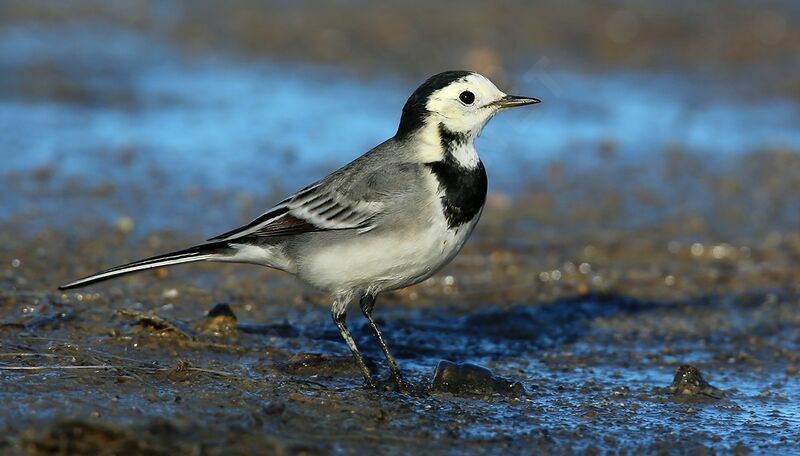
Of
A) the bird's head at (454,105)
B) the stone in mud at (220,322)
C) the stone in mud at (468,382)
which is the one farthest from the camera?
the stone in mud at (220,322)

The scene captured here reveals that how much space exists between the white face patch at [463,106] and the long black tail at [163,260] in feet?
4.97

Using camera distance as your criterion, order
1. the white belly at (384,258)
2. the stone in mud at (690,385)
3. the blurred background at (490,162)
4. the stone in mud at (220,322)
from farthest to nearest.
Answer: the blurred background at (490,162) → the stone in mud at (220,322) → the stone in mud at (690,385) → the white belly at (384,258)

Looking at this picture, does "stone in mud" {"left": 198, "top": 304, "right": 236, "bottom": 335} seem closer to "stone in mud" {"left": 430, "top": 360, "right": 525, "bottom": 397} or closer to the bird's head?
"stone in mud" {"left": 430, "top": 360, "right": 525, "bottom": 397}

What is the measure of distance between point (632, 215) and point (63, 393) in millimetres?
6253

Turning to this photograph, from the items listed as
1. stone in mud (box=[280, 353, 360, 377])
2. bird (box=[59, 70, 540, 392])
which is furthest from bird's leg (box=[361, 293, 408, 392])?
stone in mud (box=[280, 353, 360, 377])

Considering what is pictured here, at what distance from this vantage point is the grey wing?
6.88 meters

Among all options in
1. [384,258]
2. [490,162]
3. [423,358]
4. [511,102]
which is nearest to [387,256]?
[384,258]

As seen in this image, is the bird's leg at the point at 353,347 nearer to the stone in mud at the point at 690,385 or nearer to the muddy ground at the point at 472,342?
the muddy ground at the point at 472,342

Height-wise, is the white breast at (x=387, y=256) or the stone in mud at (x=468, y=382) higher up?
the white breast at (x=387, y=256)

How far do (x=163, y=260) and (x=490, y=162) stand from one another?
5.89 meters

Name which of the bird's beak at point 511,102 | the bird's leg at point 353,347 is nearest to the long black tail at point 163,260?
the bird's leg at point 353,347

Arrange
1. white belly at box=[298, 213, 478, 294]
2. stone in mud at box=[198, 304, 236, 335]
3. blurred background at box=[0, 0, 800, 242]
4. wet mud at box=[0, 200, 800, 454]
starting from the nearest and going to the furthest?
1. wet mud at box=[0, 200, 800, 454]
2. white belly at box=[298, 213, 478, 294]
3. stone in mud at box=[198, 304, 236, 335]
4. blurred background at box=[0, 0, 800, 242]

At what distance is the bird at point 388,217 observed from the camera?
6.77m

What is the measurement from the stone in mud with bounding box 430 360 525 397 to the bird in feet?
0.71
